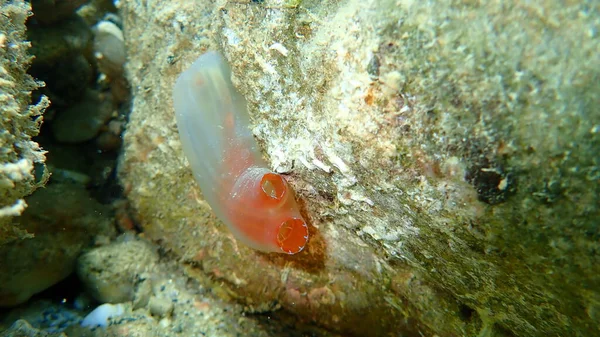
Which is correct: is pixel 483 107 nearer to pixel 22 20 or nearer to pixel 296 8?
pixel 296 8

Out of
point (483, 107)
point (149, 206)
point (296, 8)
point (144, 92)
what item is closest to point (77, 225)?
point (149, 206)

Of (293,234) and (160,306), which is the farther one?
(160,306)

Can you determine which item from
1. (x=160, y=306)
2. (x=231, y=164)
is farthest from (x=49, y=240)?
(x=231, y=164)

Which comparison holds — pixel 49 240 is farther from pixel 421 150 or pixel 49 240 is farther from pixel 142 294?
pixel 421 150

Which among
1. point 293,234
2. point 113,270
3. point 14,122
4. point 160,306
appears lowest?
point 113,270

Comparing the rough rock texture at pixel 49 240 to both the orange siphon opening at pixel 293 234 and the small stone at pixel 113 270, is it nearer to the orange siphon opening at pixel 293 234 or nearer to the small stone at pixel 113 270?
the small stone at pixel 113 270

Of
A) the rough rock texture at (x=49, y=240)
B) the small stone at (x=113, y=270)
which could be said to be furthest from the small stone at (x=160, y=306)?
the rough rock texture at (x=49, y=240)
